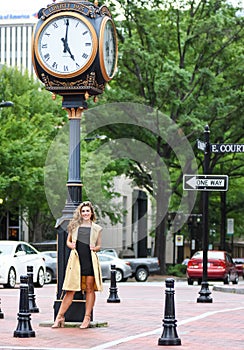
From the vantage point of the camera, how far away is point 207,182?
21844 millimetres

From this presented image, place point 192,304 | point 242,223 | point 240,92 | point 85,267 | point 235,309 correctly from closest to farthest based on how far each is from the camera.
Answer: point 85,267
point 235,309
point 192,304
point 240,92
point 242,223

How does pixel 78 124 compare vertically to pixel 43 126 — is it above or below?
below

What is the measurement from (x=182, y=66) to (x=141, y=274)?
10998mm

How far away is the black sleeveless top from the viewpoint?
1308 cm

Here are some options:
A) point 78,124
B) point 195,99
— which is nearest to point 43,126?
point 195,99

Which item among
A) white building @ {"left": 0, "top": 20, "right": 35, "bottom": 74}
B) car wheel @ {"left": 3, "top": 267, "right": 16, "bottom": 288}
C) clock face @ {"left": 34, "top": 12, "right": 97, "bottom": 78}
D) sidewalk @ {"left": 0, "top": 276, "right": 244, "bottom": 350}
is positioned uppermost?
white building @ {"left": 0, "top": 20, "right": 35, "bottom": 74}

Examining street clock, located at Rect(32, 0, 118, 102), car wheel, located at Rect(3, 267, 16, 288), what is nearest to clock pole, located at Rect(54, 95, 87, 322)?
street clock, located at Rect(32, 0, 118, 102)

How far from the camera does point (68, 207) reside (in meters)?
13.8

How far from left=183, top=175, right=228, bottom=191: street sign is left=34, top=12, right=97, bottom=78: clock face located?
853 cm

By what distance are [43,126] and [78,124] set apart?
3712cm

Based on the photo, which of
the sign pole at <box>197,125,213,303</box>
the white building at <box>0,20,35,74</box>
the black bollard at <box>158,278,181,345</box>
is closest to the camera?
the black bollard at <box>158,278,181,345</box>

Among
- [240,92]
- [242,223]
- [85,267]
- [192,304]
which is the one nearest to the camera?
[85,267]

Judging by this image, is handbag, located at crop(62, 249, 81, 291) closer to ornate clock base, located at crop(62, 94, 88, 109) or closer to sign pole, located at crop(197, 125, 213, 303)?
ornate clock base, located at crop(62, 94, 88, 109)

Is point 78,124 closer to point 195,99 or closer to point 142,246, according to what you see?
point 195,99
